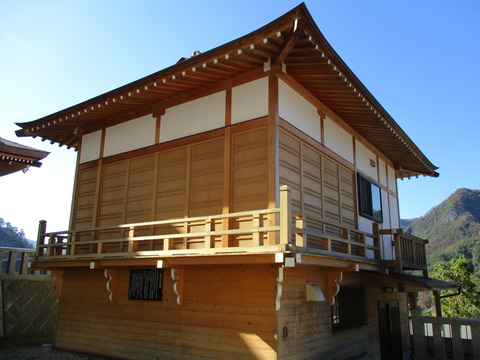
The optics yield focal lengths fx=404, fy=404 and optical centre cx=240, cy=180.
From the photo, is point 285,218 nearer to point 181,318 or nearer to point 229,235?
point 229,235

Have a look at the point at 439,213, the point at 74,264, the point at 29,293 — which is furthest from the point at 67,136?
the point at 439,213

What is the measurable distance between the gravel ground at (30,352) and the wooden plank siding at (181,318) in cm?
26

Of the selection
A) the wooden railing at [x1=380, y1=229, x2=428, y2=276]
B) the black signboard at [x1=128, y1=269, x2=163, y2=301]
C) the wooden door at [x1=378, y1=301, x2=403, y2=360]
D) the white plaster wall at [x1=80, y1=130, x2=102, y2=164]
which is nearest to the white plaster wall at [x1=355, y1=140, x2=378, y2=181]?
the wooden railing at [x1=380, y1=229, x2=428, y2=276]

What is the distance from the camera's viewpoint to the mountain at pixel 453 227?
59.7 meters

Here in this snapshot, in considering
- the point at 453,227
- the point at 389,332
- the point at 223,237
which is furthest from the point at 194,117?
the point at 453,227

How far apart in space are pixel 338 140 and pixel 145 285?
6.28 m

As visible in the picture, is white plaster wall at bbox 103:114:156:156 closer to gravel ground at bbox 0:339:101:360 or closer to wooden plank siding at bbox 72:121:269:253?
wooden plank siding at bbox 72:121:269:253

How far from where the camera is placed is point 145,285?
9523 mm

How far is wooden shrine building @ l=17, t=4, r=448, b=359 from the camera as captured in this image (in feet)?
24.9

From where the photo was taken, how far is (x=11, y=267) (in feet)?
43.2

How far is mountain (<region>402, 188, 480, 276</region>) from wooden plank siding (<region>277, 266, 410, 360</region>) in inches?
2129

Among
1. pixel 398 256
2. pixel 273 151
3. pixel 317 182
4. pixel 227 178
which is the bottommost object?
pixel 398 256

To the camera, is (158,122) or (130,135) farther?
(130,135)

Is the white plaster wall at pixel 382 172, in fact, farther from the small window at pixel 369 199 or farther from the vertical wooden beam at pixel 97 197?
the vertical wooden beam at pixel 97 197
